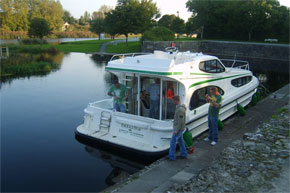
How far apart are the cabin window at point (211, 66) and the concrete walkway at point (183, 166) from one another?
2002 millimetres

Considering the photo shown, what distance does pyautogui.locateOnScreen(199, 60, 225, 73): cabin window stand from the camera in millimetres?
9862

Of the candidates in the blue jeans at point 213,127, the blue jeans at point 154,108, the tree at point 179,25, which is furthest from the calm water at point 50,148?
the tree at point 179,25

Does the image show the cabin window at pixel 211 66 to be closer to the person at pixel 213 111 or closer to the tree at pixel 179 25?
the person at pixel 213 111

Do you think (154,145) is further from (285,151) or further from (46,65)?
(46,65)

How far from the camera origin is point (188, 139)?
8086mm

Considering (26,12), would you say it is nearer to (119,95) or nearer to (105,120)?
(119,95)

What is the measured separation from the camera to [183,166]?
717cm

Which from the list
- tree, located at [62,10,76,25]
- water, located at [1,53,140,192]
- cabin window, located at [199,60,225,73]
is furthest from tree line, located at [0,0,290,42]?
tree, located at [62,10,76,25]

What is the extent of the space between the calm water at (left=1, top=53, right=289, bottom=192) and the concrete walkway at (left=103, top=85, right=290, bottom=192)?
120 centimetres

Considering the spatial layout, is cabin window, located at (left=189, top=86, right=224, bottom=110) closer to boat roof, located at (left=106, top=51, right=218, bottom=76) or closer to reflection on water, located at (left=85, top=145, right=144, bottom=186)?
boat roof, located at (left=106, top=51, right=218, bottom=76)

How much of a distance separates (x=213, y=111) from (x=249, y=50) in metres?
31.7

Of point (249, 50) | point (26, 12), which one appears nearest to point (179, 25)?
point (249, 50)

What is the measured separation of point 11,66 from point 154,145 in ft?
62.9

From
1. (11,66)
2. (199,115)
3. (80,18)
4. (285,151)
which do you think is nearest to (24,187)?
(199,115)
